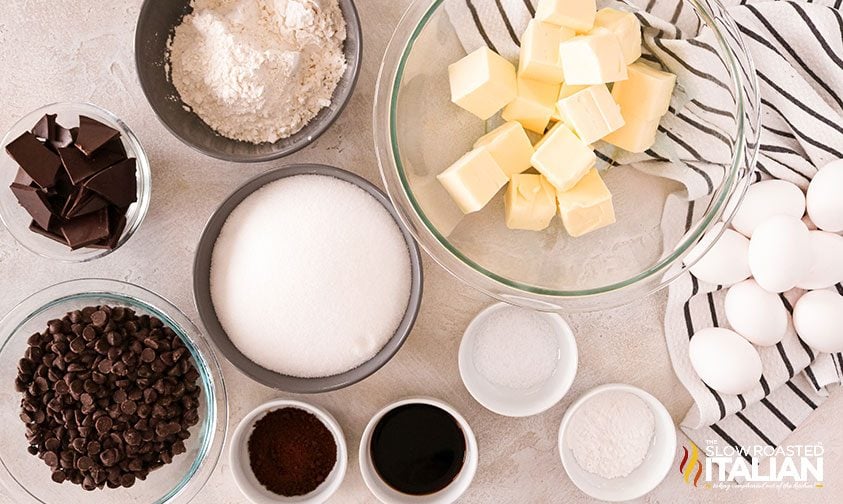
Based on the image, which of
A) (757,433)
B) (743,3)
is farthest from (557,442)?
(743,3)

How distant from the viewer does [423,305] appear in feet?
4.93

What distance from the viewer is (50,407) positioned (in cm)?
130

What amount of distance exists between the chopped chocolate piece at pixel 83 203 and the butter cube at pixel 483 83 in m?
0.67

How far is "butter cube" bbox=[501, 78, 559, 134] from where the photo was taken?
1.19 metres

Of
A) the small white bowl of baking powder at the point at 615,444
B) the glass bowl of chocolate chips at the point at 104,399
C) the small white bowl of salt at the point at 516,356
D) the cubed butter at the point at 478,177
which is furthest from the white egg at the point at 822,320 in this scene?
the glass bowl of chocolate chips at the point at 104,399

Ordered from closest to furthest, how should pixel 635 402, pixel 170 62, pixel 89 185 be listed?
pixel 89 185
pixel 170 62
pixel 635 402

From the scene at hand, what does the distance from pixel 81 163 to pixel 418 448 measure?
2.77ft

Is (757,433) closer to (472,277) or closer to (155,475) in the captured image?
(472,277)

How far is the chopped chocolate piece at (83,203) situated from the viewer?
4.22 ft

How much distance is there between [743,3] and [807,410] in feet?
2.78

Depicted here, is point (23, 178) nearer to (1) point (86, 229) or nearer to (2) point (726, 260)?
(1) point (86, 229)

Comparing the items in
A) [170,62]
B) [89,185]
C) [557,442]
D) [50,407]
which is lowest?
[557,442]

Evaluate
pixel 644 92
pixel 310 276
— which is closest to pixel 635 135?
pixel 644 92

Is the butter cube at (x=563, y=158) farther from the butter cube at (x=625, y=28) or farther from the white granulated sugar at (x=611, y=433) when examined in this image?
the white granulated sugar at (x=611, y=433)
